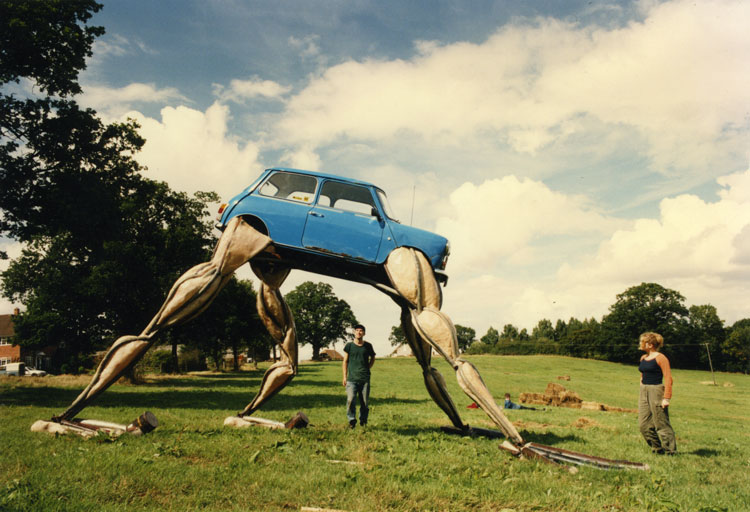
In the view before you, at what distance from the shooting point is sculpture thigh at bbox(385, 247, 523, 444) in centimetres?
663

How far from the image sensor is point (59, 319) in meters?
25.2

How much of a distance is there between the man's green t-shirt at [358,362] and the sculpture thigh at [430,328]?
6.89 feet

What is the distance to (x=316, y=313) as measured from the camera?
7194 cm

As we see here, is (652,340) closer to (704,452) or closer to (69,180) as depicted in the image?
(704,452)

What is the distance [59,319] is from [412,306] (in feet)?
82.6

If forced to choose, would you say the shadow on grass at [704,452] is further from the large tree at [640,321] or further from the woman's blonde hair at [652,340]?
the large tree at [640,321]

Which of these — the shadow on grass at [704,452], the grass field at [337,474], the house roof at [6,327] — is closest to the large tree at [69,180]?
the grass field at [337,474]

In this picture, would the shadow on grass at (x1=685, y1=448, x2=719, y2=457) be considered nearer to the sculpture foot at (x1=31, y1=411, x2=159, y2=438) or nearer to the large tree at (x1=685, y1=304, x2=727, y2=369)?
the sculpture foot at (x1=31, y1=411, x2=159, y2=438)

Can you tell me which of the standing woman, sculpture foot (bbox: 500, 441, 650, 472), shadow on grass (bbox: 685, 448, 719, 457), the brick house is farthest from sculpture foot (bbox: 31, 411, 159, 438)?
the brick house

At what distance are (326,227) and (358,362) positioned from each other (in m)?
3.90

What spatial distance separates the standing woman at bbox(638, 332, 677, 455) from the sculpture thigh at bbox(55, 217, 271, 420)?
23.5 ft

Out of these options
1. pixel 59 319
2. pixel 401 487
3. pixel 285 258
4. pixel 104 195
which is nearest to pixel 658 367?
pixel 401 487

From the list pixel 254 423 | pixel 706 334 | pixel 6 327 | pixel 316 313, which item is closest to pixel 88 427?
pixel 254 423

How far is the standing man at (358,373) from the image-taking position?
32.9ft
